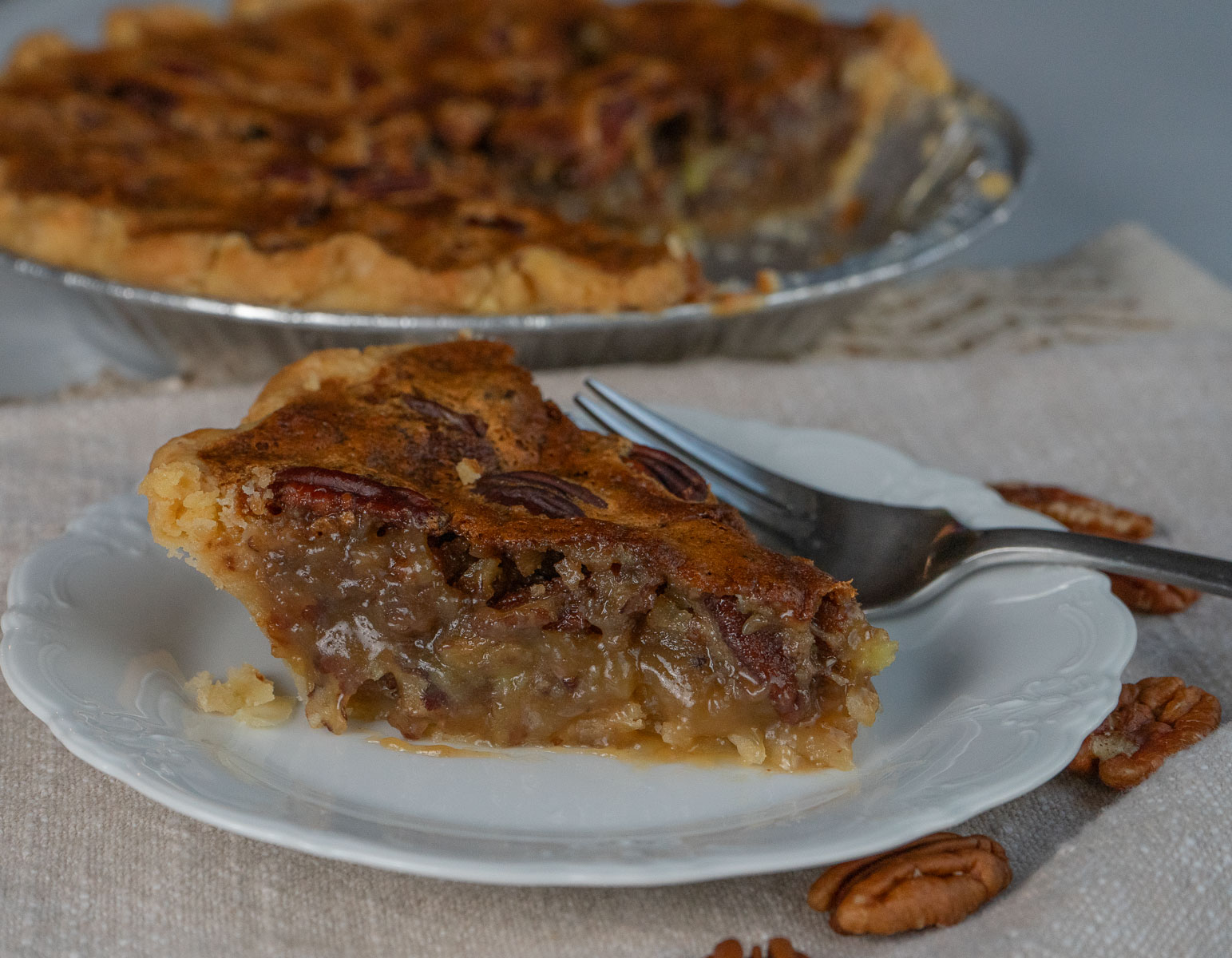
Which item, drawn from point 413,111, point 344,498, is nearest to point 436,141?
point 413,111

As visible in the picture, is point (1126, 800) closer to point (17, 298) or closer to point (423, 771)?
point (423, 771)

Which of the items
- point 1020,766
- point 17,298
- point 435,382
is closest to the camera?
point 1020,766

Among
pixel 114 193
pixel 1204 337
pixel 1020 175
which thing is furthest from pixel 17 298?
pixel 1204 337

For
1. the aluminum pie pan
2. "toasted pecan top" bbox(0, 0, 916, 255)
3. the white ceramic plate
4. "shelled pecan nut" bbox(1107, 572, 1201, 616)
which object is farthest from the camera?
"toasted pecan top" bbox(0, 0, 916, 255)

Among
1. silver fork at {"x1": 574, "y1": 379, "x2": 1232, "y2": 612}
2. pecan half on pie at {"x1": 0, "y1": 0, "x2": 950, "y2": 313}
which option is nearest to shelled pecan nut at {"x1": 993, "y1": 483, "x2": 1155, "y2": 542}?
silver fork at {"x1": 574, "y1": 379, "x2": 1232, "y2": 612}

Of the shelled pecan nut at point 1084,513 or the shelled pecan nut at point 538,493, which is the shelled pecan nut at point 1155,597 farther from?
the shelled pecan nut at point 538,493

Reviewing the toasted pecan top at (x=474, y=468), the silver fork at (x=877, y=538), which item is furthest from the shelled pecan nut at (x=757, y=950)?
the silver fork at (x=877, y=538)

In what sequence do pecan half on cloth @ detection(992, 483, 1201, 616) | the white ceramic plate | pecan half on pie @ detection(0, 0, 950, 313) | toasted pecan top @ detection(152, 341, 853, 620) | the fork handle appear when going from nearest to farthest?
the white ceramic plate
toasted pecan top @ detection(152, 341, 853, 620)
the fork handle
pecan half on cloth @ detection(992, 483, 1201, 616)
pecan half on pie @ detection(0, 0, 950, 313)

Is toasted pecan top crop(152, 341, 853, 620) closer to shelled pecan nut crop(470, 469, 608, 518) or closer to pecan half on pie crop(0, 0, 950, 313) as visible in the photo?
shelled pecan nut crop(470, 469, 608, 518)
